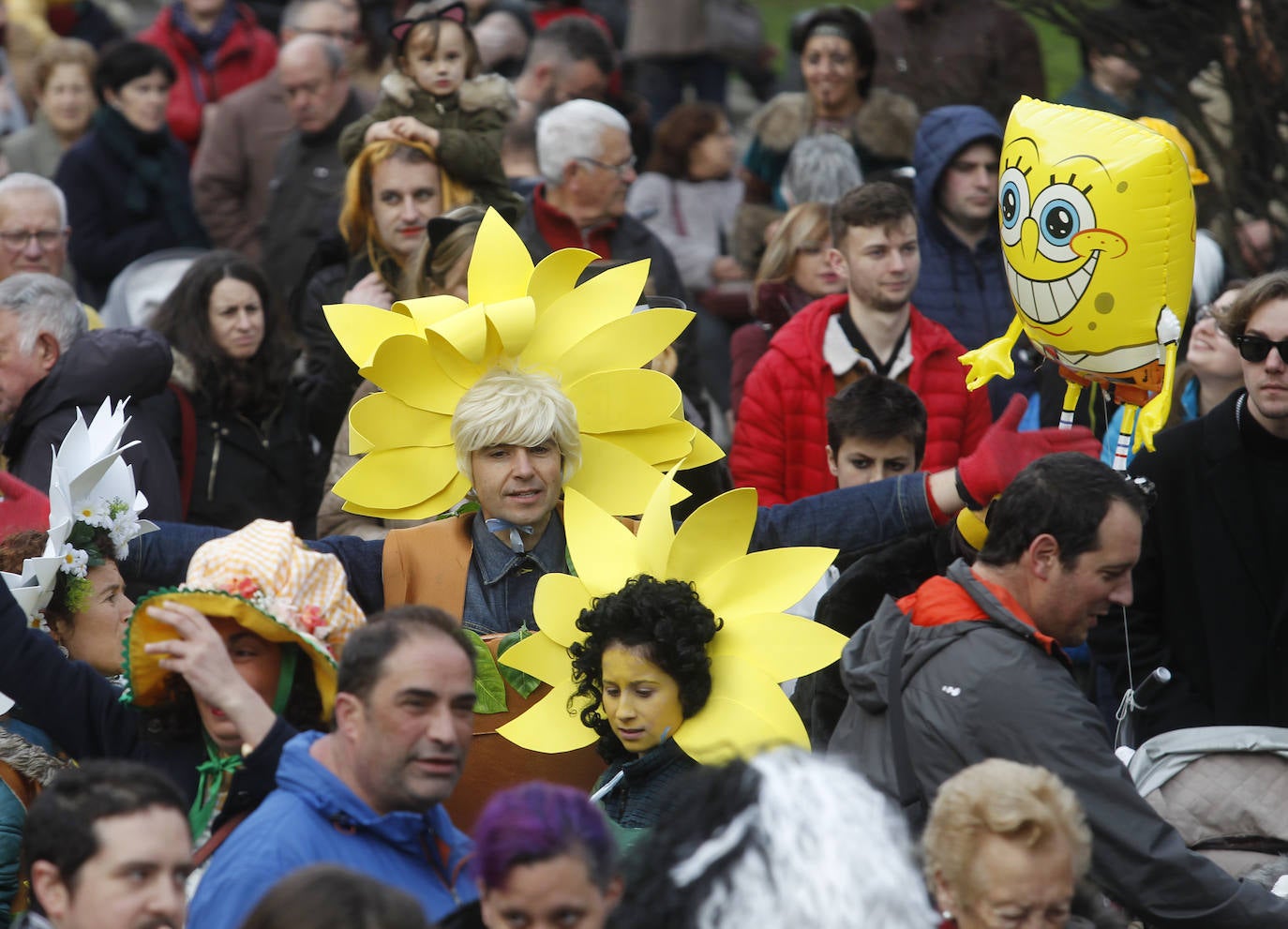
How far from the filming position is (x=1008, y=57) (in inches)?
336

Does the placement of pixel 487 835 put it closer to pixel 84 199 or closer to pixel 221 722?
pixel 221 722

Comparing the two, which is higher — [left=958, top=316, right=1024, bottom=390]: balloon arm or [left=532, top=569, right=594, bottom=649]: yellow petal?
[left=958, top=316, right=1024, bottom=390]: balloon arm

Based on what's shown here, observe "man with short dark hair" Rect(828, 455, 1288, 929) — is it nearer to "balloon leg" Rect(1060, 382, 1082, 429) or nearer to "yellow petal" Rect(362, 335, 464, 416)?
"balloon leg" Rect(1060, 382, 1082, 429)

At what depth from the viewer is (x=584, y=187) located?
6.97 meters

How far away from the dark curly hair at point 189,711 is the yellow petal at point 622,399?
1177mm

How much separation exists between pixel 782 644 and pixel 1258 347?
64.4 inches

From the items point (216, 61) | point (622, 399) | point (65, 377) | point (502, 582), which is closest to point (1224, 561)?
point (622, 399)

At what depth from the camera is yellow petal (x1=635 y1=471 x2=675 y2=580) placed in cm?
437

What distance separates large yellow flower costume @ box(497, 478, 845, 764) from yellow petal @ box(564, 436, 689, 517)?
28cm

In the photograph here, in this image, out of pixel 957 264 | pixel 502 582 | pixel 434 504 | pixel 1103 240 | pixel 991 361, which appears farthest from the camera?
pixel 957 264

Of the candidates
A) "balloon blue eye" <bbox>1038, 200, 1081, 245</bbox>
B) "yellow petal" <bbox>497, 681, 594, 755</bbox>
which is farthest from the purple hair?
"balloon blue eye" <bbox>1038, 200, 1081, 245</bbox>

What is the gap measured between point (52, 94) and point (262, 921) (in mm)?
7303

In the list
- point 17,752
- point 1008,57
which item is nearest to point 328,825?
point 17,752

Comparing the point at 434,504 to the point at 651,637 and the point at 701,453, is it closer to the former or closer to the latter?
the point at 701,453
